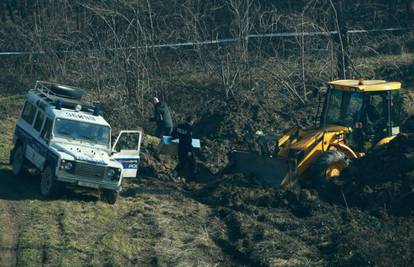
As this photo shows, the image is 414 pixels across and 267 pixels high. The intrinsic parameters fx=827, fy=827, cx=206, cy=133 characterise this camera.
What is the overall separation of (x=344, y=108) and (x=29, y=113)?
281 inches

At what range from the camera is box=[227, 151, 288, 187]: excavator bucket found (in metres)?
17.8

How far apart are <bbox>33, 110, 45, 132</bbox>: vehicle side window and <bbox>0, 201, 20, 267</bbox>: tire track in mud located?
2.19 metres

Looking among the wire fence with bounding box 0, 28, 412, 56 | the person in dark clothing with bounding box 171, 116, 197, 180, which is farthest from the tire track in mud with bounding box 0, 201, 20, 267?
the wire fence with bounding box 0, 28, 412, 56

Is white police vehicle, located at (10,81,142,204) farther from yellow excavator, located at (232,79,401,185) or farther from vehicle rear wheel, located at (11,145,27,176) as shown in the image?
yellow excavator, located at (232,79,401,185)

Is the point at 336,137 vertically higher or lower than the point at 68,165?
higher

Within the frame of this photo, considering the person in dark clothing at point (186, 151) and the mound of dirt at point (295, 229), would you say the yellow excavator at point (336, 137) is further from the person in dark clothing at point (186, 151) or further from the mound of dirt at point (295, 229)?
the person in dark clothing at point (186, 151)

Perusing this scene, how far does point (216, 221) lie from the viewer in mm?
16156

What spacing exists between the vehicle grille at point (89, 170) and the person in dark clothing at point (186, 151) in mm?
3235

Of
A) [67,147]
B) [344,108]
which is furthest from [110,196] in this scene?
[344,108]

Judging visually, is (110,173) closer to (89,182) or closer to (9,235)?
(89,182)

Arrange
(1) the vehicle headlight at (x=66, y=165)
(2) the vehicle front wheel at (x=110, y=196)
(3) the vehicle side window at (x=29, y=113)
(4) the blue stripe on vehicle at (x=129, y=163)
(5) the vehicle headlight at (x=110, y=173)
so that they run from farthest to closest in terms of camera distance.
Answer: (3) the vehicle side window at (x=29, y=113)
(4) the blue stripe on vehicle at (x=129, y=163)
(2) the vehicle front wheel at (x=110, y=196)
(5) the vehicle headlight at (x=110, y=173)
(1) the vehicle headlight at (x=66, y=165)

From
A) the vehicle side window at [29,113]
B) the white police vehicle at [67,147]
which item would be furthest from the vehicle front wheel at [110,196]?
the vehicle side window at [29,113]

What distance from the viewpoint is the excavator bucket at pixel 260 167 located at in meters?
17.8

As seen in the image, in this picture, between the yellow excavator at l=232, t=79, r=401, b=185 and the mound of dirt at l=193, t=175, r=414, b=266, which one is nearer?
the mound of dirt at l=193, t=175, r=414, b=266
